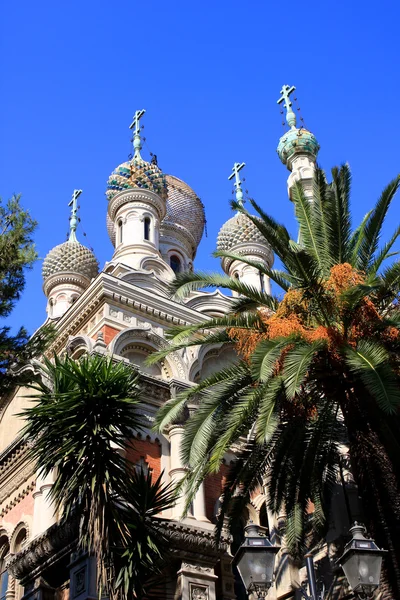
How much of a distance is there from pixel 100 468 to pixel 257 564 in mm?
4599

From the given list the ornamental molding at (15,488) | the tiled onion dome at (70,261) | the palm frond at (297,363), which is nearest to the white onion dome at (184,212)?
the tiled onion dome at (70,261)

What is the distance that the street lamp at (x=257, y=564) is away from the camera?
23.7 ft

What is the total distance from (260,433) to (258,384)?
143cm

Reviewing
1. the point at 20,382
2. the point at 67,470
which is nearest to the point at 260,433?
the point at 67,470

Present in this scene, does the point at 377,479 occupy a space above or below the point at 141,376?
below

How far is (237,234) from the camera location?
28.6 metres

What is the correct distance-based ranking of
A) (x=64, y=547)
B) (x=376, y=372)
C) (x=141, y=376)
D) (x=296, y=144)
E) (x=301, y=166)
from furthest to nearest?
(x=296, y=144) < (x=301, y=166) < (x=141, y=376) < (x=64, y=547) < (x=376, y=372)

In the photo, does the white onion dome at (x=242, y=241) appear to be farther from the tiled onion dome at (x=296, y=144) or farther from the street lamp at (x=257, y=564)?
the street lamp at (x=257, y=564)

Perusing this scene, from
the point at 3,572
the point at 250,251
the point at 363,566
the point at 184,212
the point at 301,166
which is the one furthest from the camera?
the point at 184,212

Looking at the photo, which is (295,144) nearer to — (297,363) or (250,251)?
(250,251)

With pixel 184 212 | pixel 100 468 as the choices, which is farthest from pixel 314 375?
pixel 184 212

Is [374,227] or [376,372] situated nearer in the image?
[376,372]

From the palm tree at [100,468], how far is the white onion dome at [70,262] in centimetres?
1669

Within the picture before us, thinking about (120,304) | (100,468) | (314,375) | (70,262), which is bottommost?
(100,468)
